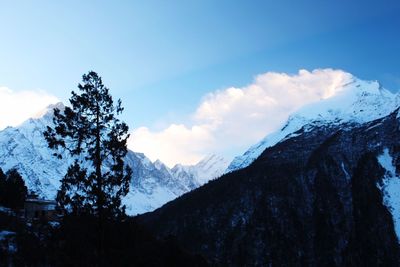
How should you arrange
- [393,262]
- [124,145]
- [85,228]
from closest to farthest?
[85,228] < [124,145] < [393,262]

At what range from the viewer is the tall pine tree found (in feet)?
110

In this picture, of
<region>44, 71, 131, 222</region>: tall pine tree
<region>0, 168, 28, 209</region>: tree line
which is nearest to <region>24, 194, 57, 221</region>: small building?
<region>0, 168, 28, 209</region>: tree line

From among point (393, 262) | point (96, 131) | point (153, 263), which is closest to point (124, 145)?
Answer: point (96, 131)

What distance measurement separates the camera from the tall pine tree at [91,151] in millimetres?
33562

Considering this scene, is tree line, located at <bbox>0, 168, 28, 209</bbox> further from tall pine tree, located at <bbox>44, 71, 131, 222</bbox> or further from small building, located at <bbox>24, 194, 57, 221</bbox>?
tall pine tree, located at <bbox>44, 71, 131, 222</bbox>

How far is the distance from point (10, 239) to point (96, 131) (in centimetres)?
2087

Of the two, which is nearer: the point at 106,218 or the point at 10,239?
the point at 106,218

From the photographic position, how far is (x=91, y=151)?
34.2m

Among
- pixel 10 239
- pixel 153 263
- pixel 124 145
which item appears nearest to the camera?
pixel 124 145

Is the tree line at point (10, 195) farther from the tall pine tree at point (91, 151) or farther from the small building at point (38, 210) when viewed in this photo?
the tall pine tree at point (91, 151)

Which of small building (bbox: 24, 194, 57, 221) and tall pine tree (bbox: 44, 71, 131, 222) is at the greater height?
small building (bbox: 24, 194, 57, 221)

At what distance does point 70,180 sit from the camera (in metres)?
33.6

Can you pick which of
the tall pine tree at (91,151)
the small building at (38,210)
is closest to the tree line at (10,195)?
the small building at (38,210)

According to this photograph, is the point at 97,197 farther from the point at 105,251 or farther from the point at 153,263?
the point at 153,263
